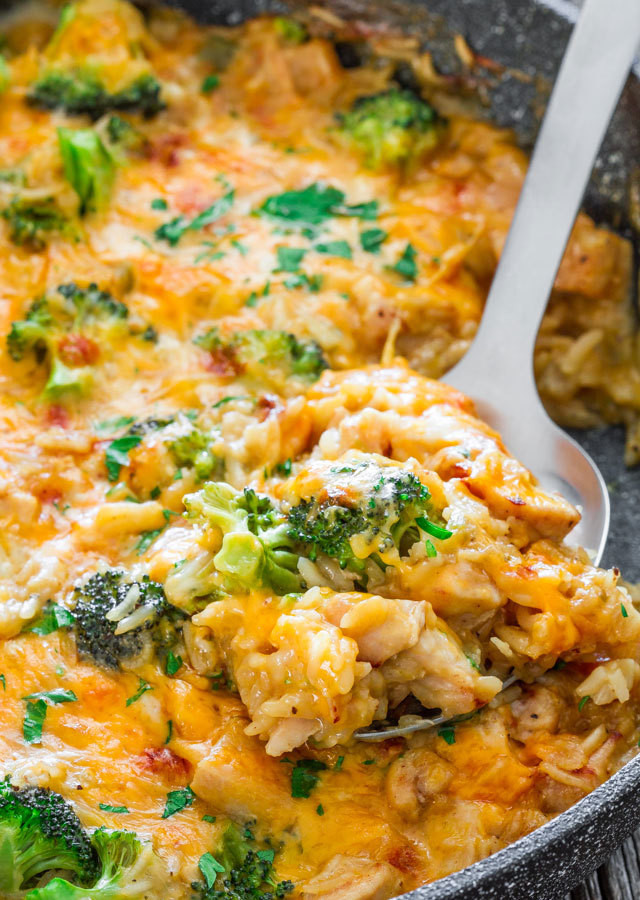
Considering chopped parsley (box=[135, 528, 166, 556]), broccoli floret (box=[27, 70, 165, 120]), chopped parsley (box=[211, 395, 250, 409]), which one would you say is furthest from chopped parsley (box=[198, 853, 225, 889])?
broccoli floret (box=[27, 70, 165, 120])

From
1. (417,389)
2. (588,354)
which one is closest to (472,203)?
(588,354)

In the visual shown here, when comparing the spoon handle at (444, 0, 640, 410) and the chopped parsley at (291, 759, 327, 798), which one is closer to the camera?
the chopped parsley at (291, 759, 327, 798)

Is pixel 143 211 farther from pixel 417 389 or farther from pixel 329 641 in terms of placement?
pixel 329 641

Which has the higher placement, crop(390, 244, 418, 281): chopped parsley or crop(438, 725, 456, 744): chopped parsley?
crop(390, 244, 418, 281): chopped parsley

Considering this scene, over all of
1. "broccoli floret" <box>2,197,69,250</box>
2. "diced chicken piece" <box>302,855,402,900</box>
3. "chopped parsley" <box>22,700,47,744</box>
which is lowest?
"chopped parsley" <box>22,700,47,744</box>

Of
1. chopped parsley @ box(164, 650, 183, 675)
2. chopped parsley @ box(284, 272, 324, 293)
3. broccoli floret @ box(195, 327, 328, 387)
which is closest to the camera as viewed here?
chopped parsley @ box(164, 650, 183, 675)

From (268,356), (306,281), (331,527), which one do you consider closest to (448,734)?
(331,527)

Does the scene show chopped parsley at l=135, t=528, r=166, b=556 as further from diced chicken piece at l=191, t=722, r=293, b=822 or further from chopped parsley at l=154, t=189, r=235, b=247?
chopped parsley at l=154, t=189, r=235, b=247
